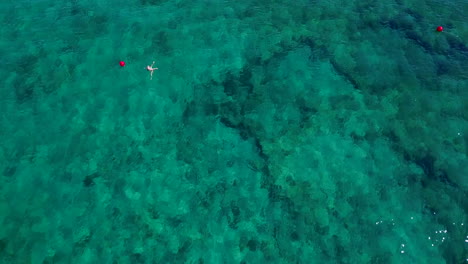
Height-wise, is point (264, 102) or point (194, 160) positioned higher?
point (264, 102)

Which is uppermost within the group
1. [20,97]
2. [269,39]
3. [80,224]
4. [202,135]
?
[269,39]

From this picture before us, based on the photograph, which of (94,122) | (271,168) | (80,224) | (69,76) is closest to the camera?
(80,224)

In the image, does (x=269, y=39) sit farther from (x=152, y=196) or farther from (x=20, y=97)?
(x=20, y=97)

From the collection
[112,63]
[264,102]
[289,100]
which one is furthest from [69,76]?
[289,100]

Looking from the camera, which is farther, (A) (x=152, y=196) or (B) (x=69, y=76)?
(B) (x=69, y=76)

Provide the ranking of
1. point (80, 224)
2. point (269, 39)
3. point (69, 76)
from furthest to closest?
point (269, 39)
point (69, 76)
point (80, 224)

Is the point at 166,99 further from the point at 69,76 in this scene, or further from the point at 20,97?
the point at 20,97
